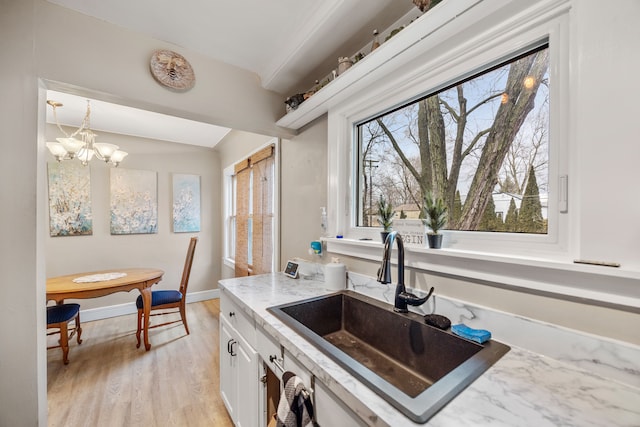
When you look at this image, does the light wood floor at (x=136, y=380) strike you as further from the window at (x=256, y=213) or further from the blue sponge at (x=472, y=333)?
the blue sponge at (x=472, y=333)

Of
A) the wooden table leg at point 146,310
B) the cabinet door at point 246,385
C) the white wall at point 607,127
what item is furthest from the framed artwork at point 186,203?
the white wall at point 607,127

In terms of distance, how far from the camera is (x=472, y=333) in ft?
2.77

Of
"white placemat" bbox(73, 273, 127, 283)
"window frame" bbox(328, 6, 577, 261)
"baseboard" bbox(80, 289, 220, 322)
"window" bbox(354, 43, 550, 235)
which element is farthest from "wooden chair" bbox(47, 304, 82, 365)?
"window" bbox(354, 43, 550, 235)

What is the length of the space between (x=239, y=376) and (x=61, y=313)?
2.07 metres

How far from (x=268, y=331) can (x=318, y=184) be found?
3.50 feet

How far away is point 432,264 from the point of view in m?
1.06

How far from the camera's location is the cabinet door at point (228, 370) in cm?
144

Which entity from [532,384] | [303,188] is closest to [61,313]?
[303,188]

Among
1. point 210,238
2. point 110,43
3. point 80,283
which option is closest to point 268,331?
point 110,43

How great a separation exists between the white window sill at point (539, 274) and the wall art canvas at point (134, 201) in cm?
372

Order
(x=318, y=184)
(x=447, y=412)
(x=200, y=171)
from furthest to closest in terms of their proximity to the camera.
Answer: (x=200, y=171)
(x=318, y=184)
(x=447, y=412)

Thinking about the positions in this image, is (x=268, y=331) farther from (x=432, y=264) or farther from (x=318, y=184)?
(x=318, y=184)

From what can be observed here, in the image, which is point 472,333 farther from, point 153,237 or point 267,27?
point 153,237

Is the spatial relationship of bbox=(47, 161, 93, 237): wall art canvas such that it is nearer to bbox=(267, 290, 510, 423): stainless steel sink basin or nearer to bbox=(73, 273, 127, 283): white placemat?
bbox=(73, 273, 127, 283): white placemat
